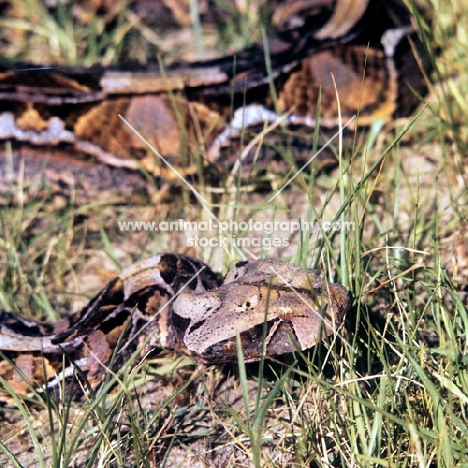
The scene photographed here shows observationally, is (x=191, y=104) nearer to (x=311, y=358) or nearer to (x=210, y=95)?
(x=210, y=95)

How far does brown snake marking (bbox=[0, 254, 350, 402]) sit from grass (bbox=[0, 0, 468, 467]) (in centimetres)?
15

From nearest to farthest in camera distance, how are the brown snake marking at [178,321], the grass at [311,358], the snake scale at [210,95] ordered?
the grass at [311,358] < the brown snake marking at [178,321] < the snake scale at [210,95]

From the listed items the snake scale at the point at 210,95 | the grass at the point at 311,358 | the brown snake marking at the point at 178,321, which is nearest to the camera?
the grass at the point at 311,358

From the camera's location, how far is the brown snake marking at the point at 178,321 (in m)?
3.92

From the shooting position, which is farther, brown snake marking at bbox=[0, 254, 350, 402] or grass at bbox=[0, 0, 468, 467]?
brown snake marking at bbox=[0, 254, 350, 402]

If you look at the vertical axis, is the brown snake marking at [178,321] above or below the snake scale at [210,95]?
below

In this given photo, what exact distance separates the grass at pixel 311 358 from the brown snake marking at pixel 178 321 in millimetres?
147

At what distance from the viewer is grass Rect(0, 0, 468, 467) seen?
3.52m

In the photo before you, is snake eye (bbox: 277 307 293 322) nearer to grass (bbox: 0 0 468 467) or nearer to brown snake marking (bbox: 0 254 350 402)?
brown snake marking (bbox: 0 254 350 402)

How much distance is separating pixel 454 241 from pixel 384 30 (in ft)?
7.49

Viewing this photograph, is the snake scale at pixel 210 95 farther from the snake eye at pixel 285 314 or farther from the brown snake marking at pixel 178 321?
the snake eye at pixel 285 314

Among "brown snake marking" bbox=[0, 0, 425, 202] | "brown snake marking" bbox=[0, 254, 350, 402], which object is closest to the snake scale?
"brown snake marking" bbox=[0, 0, 425, 202]

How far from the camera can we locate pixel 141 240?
5883mm

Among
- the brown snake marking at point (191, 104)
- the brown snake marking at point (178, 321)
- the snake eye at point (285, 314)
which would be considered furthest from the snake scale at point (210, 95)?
the snake eye at point (285, 314)
